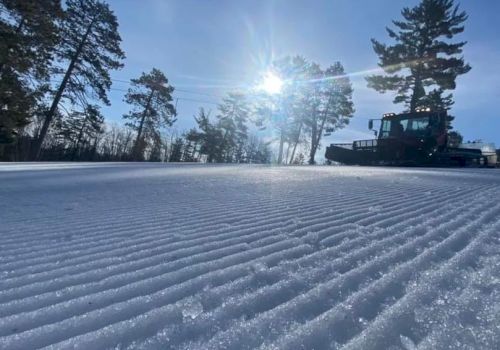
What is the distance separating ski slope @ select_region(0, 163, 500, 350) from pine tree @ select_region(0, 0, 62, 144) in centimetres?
1543

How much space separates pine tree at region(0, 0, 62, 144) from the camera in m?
13.2

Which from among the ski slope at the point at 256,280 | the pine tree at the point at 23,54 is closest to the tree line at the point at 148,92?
the pine tree at the point at 23,54

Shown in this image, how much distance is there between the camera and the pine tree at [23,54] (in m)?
13.2

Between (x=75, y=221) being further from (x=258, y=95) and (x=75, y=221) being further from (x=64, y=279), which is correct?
(x=258, y=95)

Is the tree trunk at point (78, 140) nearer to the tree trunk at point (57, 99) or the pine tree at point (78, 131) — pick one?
the pine tree at point (78, 131)

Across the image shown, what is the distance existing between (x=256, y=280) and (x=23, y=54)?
17.9 m

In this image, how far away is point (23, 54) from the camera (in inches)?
543

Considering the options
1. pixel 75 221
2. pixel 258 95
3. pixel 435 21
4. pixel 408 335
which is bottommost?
pixel 75 221

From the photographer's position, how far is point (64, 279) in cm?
121

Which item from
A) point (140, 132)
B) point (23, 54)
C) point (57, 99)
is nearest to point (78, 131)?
point (140, 132)

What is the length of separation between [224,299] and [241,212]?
148 centimetres

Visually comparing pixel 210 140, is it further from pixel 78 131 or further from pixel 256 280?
pixel 256 280

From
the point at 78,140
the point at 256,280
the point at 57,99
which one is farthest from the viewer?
the point at 78,140

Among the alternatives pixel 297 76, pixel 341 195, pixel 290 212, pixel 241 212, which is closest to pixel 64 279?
pixel 241 212
